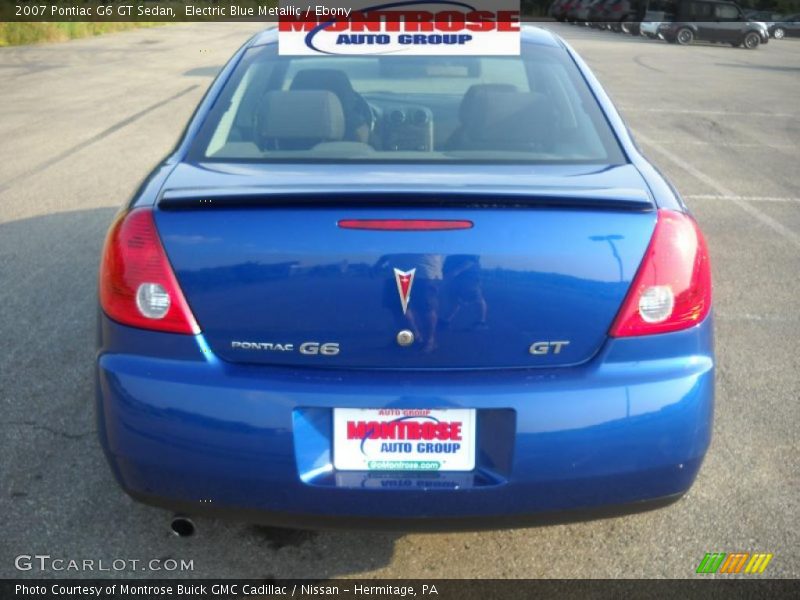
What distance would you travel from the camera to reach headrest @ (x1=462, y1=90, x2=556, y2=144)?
10.4 feet

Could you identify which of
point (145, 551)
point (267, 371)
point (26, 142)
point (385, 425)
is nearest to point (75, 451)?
point (145, 551)

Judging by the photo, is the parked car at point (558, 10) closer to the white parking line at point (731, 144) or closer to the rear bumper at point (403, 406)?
the white parking line at point (731, 144)

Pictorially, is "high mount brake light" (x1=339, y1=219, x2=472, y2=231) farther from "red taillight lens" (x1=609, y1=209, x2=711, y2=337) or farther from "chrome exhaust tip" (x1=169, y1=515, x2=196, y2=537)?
"chrome exhaust tip" (x1=169, y1=515, x2=196, y2=537)

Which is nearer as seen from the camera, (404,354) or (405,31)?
(404,354)

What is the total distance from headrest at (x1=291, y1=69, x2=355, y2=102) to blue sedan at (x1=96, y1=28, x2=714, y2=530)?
122cm

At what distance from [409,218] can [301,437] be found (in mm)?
629

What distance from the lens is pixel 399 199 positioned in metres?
2.40

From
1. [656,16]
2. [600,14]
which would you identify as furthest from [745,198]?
[600,14]

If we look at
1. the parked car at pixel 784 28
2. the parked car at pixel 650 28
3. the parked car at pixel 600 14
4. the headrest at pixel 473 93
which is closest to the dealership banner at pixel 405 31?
the headrest at pixel 473 93

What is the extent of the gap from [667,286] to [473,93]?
129cm

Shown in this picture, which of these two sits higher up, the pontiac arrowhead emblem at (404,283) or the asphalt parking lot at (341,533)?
the pontiac arrowhead emblem at (404,283)

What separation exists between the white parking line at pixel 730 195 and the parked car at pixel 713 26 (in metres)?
27.6

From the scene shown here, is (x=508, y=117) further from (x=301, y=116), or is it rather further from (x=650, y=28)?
(x=650, y=28)

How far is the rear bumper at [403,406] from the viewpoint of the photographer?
233 centimetres
